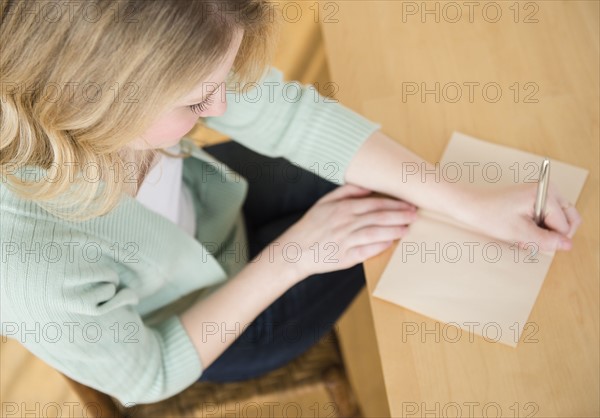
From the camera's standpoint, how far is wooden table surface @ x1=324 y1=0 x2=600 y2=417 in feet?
2.01

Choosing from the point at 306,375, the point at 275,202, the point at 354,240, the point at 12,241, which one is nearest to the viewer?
the point at 12,241

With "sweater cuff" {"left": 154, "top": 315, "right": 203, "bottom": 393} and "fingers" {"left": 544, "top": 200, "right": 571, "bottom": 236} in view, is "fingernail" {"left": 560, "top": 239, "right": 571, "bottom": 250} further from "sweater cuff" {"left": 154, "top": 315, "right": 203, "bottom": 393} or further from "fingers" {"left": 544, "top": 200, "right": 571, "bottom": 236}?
"sweater cuff" {"left": 154, "top": 315, "right": 203, "bottom": 393}

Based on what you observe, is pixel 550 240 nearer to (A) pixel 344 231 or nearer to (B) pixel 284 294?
(A) pixel 344 231

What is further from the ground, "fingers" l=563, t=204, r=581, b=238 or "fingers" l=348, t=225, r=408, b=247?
"fingers" l=563, t=204, r=581, b=238

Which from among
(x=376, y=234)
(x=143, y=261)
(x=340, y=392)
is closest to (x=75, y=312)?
(x=143, y=261)

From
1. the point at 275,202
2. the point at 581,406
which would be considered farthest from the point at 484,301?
the point at 275,202

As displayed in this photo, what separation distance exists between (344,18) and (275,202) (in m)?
0.31

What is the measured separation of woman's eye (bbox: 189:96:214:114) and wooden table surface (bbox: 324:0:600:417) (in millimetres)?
261

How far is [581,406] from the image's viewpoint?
0.59 metres

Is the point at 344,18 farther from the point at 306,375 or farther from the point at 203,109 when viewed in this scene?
the point at 306,375

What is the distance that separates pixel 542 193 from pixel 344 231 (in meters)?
0.23

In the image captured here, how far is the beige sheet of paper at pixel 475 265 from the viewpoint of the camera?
0.64m

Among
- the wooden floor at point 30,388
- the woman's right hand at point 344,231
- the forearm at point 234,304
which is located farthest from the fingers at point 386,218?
the wooden floor at point 30,388

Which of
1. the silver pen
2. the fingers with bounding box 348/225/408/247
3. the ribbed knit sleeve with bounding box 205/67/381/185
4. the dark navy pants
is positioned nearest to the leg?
the dark navy pants
